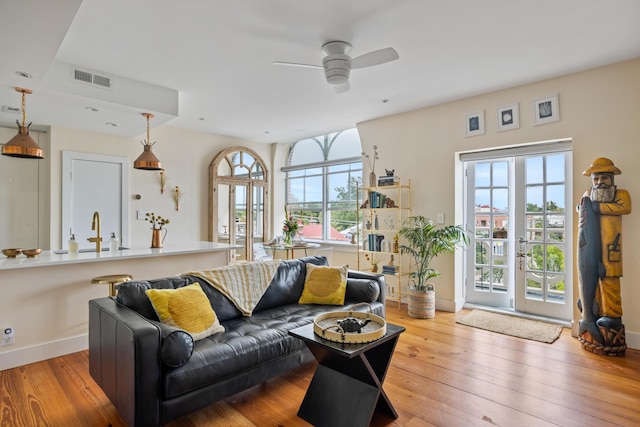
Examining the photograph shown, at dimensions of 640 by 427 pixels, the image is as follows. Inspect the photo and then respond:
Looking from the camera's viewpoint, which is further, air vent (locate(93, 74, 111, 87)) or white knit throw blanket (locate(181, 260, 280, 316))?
air vent (locate(93, 74, 111, 87))

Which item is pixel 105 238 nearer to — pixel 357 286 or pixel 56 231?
pixel 56 231

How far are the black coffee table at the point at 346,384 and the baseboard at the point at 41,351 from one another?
236cm

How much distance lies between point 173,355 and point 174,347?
42 millimetres

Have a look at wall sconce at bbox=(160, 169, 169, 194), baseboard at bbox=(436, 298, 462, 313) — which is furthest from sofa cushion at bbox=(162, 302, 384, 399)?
wall sconce at bbox=(160, 169, 169, 194)

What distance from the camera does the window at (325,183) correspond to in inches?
240

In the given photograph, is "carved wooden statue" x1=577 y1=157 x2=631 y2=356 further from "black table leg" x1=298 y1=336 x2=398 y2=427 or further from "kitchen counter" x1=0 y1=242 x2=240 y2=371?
"kitchen counter" x1=0 y1=242 x2=240 y2=371

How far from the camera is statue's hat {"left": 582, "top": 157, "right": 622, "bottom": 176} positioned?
3049mm

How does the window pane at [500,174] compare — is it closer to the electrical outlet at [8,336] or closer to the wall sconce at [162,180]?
the wall sconce at [162,180]

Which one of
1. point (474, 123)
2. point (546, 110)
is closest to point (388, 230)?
point (474, 123)

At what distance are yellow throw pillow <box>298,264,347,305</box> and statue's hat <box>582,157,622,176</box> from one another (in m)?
2.46

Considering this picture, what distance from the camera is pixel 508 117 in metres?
3.94

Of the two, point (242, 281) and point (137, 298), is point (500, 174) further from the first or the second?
point (137, 298)

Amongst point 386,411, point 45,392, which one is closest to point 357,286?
point 386,411

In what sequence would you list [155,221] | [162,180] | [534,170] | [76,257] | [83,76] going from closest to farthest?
[76,257], [83,76], [534,170], [155,221], [162,180]
